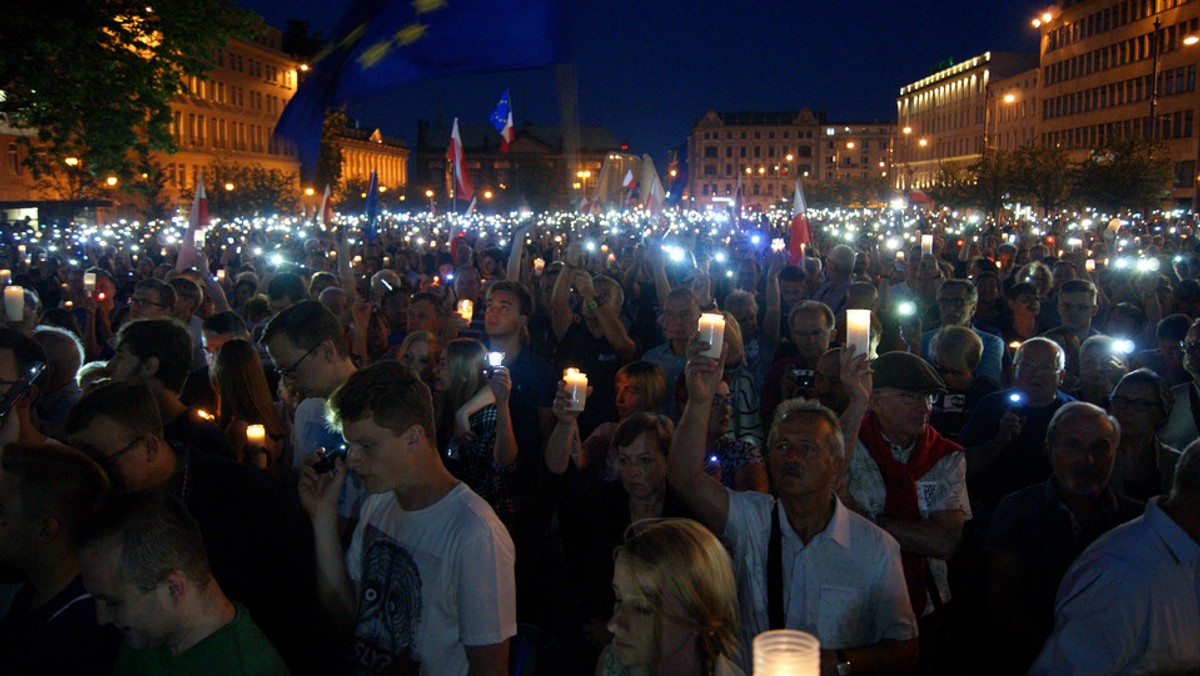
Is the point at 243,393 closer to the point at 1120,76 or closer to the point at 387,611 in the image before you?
the point at 387,611

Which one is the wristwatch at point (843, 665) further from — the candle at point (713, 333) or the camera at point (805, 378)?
the camera at point (805, 378)

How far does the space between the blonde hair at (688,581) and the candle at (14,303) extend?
21.4ft

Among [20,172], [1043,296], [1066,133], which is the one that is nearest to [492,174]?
[1066,133]

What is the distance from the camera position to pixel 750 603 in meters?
3.43

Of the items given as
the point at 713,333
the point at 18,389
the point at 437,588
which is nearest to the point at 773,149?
the point at 713,333

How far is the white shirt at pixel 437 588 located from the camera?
3.14m

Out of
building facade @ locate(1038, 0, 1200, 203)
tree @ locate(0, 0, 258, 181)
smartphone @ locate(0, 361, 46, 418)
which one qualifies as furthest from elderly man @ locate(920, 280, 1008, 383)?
building facade @ locate(1038, 0, 1200, 203)

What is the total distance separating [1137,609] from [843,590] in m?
0.84

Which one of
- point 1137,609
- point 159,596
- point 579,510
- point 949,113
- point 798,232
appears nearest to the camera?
point 159,596

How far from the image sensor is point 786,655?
1.71 m

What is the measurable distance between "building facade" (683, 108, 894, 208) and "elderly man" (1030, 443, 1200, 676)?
15874cm

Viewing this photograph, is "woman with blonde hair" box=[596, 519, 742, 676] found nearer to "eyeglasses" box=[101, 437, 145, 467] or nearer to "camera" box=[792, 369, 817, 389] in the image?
"eyeglasses" box=[101, 437, 145, 467]

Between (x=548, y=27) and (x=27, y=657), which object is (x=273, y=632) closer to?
(x=27, y=657)

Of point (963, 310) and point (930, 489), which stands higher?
point (963, 310)
